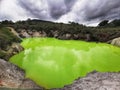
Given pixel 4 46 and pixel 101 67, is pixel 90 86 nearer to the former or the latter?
pixel 101 67

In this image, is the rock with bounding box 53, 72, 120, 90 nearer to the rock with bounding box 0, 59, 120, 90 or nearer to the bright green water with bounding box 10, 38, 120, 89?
the rock with bounding box 0, 59, 120, 90

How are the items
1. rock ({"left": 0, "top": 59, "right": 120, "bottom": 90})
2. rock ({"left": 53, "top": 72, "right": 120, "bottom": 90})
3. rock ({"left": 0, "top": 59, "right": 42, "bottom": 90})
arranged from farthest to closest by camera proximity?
1. rock ({"left": 0, "top": 59, "right": 42, "bottom": 90})
2. rock ({"left": 0, "top": 59, "right": 120, "bottom": 90})
3. rock ({"left": 53, "top": 72, "right": 120, "bottom": 90})

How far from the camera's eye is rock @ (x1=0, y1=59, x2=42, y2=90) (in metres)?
23.7

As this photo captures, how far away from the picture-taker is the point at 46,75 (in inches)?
1084

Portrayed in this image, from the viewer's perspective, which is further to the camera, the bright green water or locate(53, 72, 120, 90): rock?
the bright green water

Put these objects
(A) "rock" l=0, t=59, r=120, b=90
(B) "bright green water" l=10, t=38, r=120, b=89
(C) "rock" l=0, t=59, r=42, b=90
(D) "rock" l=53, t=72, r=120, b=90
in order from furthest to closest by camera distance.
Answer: (B) "bright green water" l=10, t=38, r=120, b=89 → (C) "rock" l=0, t=59, r=42, b=90 → (A) "rock" l=0, t=59, r=120, b=90 → (D) "rock" l=53, t=72, r=120, b=90

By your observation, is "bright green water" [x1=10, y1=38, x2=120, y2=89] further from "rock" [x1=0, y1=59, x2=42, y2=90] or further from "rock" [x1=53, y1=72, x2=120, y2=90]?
"rock" [x1=53, y1=72, x2=120, y2=90]

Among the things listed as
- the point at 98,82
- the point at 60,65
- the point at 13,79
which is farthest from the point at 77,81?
the point at 60,65

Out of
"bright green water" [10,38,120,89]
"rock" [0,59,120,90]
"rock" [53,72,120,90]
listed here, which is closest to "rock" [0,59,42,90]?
"rock" [0,59,120,90]

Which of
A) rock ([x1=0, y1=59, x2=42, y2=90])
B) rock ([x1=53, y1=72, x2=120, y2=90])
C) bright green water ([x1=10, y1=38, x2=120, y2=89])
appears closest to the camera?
rock ([x1=53, y1=72, x2=120, y2=90])

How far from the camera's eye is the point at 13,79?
2494 cm

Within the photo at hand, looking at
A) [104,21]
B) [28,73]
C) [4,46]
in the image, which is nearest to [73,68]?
[28,73]

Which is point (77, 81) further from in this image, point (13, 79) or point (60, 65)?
point (60, 65)

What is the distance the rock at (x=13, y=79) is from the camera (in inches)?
933
